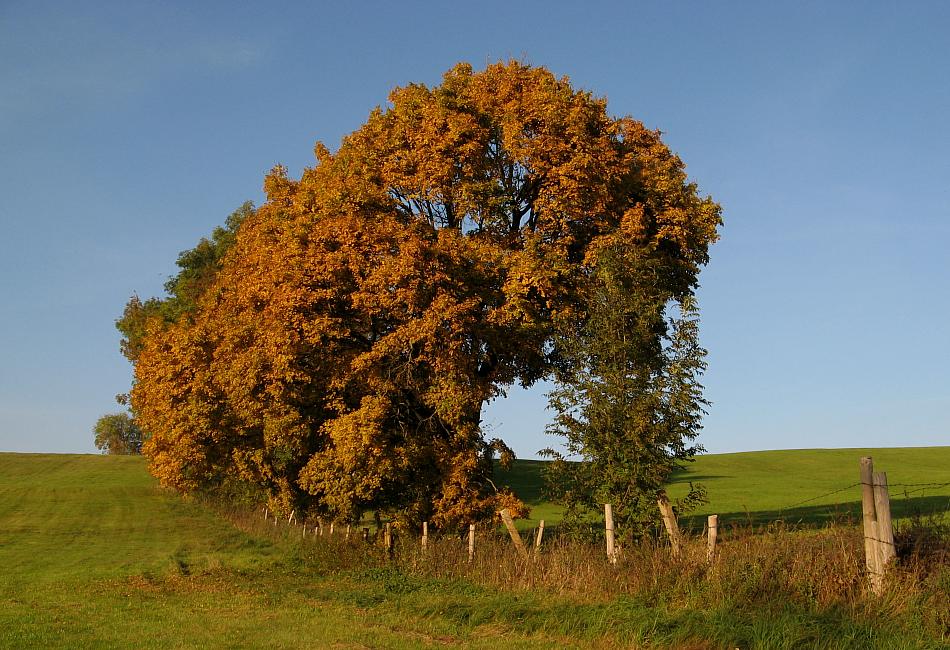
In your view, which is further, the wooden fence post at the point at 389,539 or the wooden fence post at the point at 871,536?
the wooden fence post at the point at 389,539

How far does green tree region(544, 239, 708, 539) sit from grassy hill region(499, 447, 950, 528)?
2058cm

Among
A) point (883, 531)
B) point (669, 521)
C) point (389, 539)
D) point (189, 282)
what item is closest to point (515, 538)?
point (669, 521)

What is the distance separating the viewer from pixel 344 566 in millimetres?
28594

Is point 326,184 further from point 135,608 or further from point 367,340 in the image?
point 135,608

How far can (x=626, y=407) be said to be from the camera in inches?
757

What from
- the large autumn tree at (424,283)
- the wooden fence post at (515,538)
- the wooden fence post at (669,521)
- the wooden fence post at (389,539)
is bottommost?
the wooden fence post at (389,539)

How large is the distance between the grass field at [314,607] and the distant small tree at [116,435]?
270 ft

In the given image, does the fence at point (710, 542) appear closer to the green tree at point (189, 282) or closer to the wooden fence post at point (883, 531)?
the wooden fence post at point (883, 531)

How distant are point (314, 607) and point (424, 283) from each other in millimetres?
11029

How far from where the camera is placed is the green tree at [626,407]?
19203mm

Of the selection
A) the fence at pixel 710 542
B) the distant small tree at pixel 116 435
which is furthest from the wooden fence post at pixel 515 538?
the distant small tree at pixel 116 435

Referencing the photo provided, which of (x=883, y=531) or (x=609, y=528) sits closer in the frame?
(x=883, y=531)

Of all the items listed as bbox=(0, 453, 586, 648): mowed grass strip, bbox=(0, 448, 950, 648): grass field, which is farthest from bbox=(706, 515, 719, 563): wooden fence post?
bbox=(0, 453, 586, 648): mowed grass strip

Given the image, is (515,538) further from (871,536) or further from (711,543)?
(871,536)
